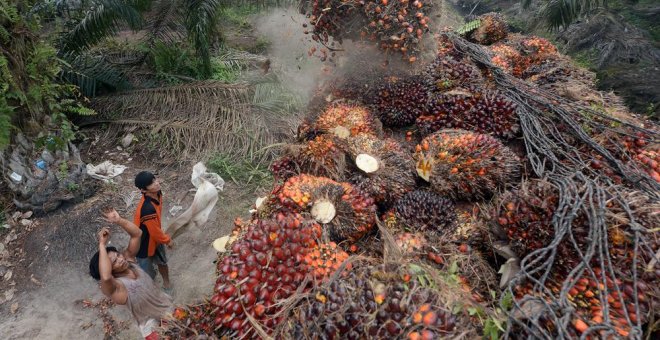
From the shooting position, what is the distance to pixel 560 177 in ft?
8.24

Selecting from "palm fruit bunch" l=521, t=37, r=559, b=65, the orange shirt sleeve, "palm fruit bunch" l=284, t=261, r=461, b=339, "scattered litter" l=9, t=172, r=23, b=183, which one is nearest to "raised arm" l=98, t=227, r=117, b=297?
→ the orange shirt sleeve

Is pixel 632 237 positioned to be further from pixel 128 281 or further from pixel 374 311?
pixel 128 281

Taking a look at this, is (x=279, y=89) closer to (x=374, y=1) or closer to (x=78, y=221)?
(x=374, y=1)

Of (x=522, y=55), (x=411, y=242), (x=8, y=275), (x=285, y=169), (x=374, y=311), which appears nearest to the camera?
(x=374, y=311)

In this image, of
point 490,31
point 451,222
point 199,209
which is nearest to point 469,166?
point 451,222

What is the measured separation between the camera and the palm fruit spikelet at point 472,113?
3467mm

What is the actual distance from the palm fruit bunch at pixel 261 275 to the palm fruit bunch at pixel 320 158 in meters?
1.20

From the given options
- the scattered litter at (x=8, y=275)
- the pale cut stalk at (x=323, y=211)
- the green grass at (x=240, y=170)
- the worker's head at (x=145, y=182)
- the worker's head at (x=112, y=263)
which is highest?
the pale cut stalk at (x=323, y=211)

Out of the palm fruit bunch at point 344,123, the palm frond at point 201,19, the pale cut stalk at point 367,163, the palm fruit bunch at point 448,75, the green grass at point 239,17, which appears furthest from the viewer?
the green grass at point 239,17

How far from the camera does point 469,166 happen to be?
119 inches

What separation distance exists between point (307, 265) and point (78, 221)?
4.06 meters

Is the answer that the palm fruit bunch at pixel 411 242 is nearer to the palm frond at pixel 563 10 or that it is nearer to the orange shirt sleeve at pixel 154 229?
the orange shirt sleeve at pixel 154 229

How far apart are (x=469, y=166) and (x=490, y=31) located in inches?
178

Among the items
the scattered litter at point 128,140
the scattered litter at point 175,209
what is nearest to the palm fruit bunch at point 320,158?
the scattered litter at point 175,209
